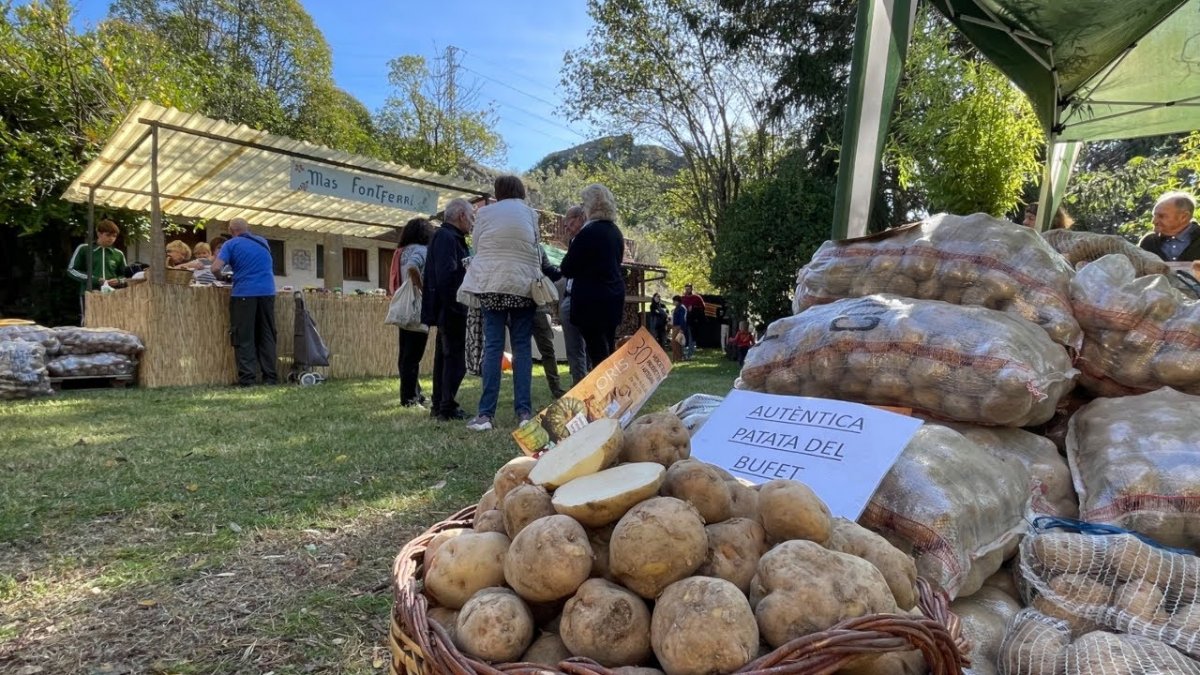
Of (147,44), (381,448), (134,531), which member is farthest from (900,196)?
(147,44)

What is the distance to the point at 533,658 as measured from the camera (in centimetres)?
99

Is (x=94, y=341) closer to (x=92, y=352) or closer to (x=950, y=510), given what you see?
(x=92, y=352)

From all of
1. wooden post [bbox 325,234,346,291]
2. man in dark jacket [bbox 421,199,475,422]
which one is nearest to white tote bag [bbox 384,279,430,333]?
man in dark jacket [bbox 421,199,475,422]

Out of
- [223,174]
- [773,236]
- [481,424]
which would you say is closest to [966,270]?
[481,424]

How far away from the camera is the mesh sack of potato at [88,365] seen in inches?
256

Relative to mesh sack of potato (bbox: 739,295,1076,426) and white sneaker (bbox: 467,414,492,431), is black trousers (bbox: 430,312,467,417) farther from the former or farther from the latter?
mesh sack of potato (bbox: 739,295,1076,426)

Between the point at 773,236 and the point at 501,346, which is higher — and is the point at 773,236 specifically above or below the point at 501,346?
above

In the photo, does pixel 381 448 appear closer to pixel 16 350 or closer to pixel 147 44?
pixel 16 350

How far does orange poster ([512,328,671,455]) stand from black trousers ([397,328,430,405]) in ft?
10.9

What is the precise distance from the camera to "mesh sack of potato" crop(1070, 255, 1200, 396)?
82.7 inches

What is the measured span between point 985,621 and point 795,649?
2.93 ft

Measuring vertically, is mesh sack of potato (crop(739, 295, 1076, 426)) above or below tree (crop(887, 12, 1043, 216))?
below

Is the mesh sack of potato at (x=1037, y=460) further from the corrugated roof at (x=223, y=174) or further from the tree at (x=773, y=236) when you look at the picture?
the tree at (x=773, y=236)

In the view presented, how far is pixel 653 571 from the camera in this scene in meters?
0.99
